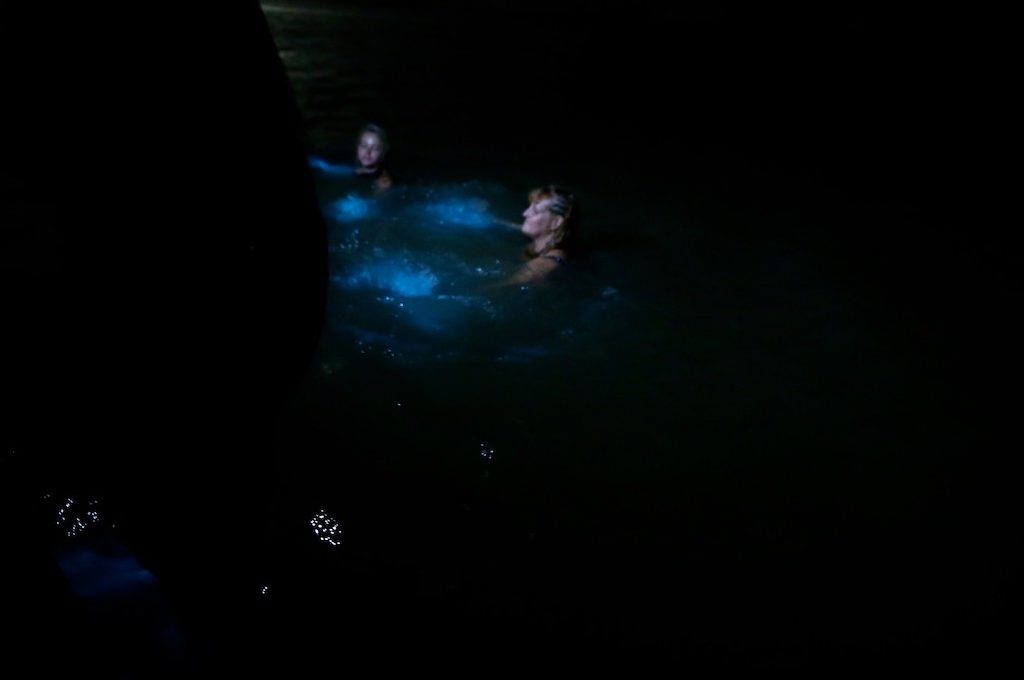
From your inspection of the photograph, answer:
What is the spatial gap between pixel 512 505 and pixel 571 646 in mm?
1089

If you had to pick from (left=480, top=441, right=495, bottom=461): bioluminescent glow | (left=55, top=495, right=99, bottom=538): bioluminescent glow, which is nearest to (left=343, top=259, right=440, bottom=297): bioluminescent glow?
(left=480, top=441, right=495, bottom=461): bioluminescent glow

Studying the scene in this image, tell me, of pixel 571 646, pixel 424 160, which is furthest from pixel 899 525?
pixel 424 160

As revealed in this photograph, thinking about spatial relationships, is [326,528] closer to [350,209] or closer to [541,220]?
[541,220]

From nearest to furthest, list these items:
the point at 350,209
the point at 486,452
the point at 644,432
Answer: the point at 486,452, the point at 644,432, the point at 350,209

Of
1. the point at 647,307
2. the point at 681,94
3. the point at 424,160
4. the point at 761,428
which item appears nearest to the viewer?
the point at 761,428

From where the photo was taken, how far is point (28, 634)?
1221 mm

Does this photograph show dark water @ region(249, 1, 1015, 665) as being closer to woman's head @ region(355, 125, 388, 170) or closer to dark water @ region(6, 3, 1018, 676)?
dark water @ region(6, 3, 1018, 676)

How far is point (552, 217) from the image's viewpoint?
6.42 metres

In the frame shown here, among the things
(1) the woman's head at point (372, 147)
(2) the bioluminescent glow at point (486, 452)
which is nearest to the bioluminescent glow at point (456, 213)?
(1) the woman's head at point (372, 147)

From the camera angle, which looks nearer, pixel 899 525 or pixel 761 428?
pixel 899 525

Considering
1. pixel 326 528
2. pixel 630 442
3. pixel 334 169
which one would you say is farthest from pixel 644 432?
pixel 334 169

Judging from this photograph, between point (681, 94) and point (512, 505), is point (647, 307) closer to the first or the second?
point (512, 505)

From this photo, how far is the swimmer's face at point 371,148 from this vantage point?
324 inches

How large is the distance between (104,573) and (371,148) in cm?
668
